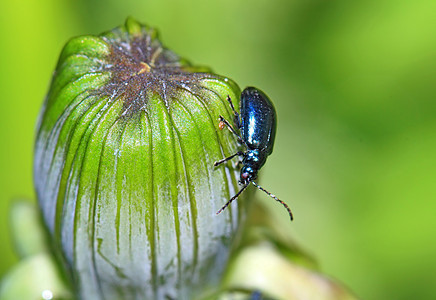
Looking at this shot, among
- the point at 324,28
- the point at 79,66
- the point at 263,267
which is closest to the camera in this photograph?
the point at 79,66

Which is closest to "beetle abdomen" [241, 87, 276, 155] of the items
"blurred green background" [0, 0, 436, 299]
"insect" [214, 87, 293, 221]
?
"insect" [214, 87, 293, 221]

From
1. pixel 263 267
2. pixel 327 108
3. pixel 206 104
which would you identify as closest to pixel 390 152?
pixel 327 108

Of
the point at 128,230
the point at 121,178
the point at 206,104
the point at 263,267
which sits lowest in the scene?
the point at 263,267

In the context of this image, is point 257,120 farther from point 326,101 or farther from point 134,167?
point 326,101

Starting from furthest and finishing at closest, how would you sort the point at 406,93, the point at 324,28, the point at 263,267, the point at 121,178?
the point at 324,28, the point at 406,93, the point at 263,267, the point at 121,178

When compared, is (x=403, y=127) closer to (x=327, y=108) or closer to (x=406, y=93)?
(x=406, y=93)

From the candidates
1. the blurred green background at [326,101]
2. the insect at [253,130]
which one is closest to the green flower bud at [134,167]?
the insect at [253,130]

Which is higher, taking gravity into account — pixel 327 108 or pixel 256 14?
pixel 256 14
